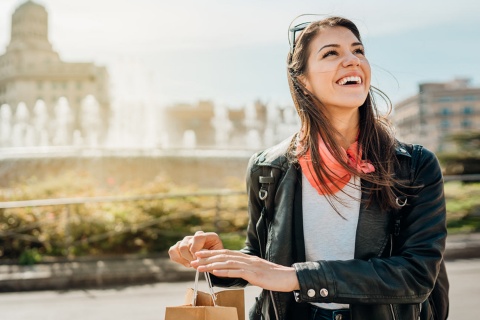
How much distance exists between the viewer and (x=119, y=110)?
2495 inches

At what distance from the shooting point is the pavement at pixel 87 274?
7.38 m

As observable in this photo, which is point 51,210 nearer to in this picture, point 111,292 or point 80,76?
point 111,292

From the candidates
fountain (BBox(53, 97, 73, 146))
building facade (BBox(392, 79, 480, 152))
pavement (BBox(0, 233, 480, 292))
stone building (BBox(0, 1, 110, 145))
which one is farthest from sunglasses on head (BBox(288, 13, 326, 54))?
stone building (BBox(0, 1, 110, 145))

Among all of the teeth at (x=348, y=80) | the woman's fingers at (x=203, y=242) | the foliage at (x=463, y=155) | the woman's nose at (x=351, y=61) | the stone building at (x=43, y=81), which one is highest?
the stone building at (x=43, y=81)

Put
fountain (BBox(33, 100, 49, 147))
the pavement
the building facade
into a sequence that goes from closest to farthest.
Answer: the pavement < fountain (BBox(33, 100, 49, 147)) < the building facade

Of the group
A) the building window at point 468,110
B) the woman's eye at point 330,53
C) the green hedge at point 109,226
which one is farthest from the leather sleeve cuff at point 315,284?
the building window at point 468,110

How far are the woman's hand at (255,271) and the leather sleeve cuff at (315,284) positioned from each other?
0.02 metres

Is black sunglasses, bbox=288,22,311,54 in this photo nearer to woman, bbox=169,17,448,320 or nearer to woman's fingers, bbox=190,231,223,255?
woman, bbox=169,17,448,320

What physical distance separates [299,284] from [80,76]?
8740 centimetres

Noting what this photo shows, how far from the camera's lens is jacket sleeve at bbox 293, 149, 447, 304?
148 cm

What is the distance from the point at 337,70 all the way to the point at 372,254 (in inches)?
22.1

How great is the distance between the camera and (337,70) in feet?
5.69

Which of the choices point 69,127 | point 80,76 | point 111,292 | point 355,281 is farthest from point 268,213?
point 80,76

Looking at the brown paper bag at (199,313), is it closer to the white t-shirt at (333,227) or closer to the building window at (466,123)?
the white t-shirt at (333,227)
